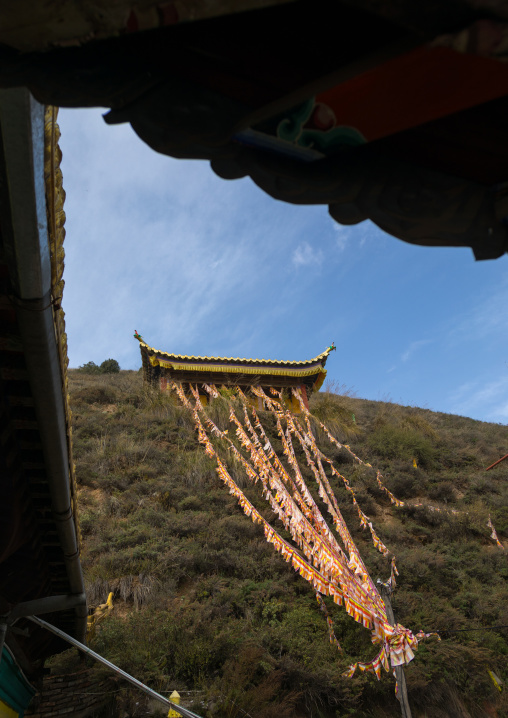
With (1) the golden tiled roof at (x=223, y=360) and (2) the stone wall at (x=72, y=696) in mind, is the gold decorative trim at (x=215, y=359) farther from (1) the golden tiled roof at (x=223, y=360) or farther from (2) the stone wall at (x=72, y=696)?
(2) the stone wall at (x=72, y=696)

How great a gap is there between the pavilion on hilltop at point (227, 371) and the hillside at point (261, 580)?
2.95 m

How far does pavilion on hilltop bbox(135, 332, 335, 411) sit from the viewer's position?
21.0 m

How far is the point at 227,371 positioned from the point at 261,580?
460 inches

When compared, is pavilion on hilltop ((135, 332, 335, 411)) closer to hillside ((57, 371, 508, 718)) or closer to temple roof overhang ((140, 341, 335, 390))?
temple roof overhang ((140, 341, 335, 390))

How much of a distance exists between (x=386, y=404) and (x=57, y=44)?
3283 centimetres

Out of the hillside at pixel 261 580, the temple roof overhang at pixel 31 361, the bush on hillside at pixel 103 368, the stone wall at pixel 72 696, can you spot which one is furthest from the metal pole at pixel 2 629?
the bush on hillside at pixel 103 368

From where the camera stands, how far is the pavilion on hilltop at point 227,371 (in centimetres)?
2102

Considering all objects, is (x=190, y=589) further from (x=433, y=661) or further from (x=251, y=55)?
(x=251, y=55)

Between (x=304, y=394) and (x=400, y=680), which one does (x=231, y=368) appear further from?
(x=400, y=680)

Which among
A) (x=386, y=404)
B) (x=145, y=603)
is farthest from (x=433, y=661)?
(x=386, y=404)

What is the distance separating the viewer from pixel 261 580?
10.5 meters

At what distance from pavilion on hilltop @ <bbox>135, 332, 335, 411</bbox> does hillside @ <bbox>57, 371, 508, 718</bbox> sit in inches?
116

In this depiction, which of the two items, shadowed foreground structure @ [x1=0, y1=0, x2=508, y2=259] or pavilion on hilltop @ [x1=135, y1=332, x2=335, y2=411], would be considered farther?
pavilion on hilltop @ [x1=135, y1=332, x2=335, y2=411]

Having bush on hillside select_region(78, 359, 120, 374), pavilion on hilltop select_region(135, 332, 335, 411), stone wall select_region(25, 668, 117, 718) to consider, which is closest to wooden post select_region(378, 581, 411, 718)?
stone wall select_region(25, 668, 117, 718)
